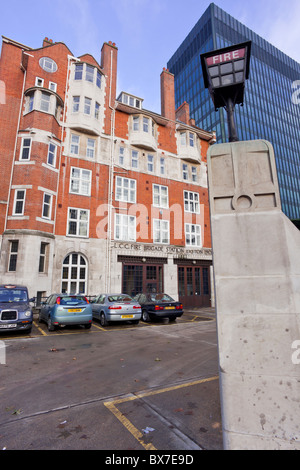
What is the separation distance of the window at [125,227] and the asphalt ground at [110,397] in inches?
493

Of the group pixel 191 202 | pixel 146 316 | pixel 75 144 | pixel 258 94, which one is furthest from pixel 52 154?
pixel 258 94

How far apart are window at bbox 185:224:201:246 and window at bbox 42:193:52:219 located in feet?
40.7

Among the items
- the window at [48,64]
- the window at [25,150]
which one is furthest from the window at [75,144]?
the window at [48,64]

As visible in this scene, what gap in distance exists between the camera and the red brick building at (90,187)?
17.2 m

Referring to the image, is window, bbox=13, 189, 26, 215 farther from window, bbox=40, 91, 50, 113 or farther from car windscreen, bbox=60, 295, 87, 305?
car windscreen, bbox=60, 295, 87, 305

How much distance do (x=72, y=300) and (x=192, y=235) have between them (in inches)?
614

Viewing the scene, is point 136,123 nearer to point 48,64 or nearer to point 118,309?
point 48,64

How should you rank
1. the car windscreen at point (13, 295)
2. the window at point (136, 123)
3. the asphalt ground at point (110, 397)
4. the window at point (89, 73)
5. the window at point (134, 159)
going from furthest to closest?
the window at point (136, 123) → the window at point (134, 159) → the window at point (89, 73) → the car windscreen at point (13, 295) → the asphalt ground at point (110, 397)

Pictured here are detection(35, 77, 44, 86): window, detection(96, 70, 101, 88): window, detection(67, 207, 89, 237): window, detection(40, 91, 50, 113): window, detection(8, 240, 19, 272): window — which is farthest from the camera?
detection(96, 70, 101, 88): window

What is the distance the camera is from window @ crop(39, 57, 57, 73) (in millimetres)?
19734

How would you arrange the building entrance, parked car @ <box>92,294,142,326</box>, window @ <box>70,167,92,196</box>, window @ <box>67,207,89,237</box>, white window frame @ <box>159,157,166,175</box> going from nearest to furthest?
parked car @ <box>92,294,142,326</box>, window @ <box>67,207,89,237</box>, window @ <box>70,167,92,196</box>, the building entrance, white window frame @ <box>159,157,166,175</box>

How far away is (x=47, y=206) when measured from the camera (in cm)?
1792

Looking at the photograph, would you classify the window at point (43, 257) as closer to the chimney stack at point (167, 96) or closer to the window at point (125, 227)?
the window at point (125, 227)

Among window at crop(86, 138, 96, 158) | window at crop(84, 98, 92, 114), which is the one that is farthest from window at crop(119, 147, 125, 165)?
window at crop(84, 98, 92, 114)
